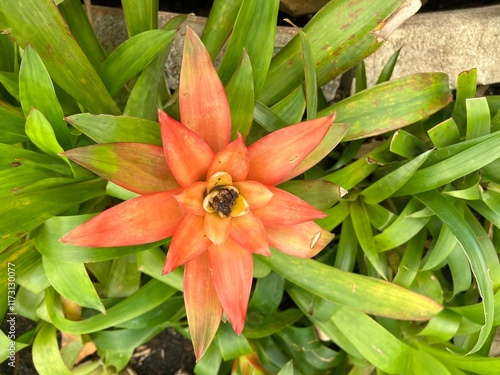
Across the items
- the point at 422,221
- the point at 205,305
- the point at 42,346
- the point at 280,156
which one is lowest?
the point at 42,346

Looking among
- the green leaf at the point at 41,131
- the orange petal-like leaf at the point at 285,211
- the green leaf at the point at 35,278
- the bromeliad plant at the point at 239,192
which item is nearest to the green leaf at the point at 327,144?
the bromeliad plant at the point at 239,192

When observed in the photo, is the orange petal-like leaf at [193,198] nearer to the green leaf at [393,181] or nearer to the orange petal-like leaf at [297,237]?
the orange petal-like leaf at [297,237]

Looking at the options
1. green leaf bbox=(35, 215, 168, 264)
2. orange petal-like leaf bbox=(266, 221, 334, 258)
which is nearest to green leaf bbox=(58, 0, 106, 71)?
green leaf bbox=(35, 215, 168, 264)

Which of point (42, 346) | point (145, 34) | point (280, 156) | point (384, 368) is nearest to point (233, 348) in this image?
point (384, 368)

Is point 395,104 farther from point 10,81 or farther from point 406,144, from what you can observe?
point 10,81

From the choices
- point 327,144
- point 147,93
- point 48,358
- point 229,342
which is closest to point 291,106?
point 327,144

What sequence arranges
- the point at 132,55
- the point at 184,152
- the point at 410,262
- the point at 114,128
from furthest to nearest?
the point at 410,262 → the point at 132,55 → the point at 114,128 → the point at 184,152

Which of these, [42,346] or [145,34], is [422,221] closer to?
[145,34]
